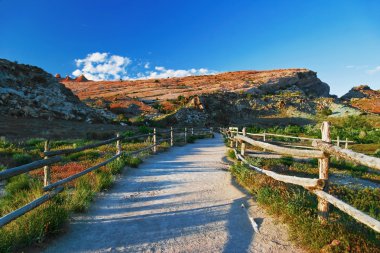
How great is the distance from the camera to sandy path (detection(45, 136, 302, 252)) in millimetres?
4906

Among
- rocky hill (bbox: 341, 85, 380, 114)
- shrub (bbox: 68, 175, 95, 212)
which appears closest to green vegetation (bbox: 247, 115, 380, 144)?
rocky hill (bbox: 341, 85, 380, 114)

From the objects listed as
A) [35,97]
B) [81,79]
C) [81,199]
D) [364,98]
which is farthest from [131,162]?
[81,79]

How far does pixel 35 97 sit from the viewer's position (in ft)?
119

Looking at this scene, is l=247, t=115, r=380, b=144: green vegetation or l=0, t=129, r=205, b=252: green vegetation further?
l=247, t=115, r=380, b=144: green vegetation

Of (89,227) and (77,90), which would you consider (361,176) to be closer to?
(89,227)

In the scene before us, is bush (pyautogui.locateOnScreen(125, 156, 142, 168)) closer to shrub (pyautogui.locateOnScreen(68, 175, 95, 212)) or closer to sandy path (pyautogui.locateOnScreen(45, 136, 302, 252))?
sandy path (pyautogui.locateOnScreen(45, 136, 302, 252))

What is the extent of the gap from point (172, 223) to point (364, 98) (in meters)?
95.9

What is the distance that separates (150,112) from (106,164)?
4228 cm

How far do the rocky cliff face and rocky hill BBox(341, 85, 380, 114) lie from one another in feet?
195

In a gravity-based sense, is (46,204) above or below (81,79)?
below

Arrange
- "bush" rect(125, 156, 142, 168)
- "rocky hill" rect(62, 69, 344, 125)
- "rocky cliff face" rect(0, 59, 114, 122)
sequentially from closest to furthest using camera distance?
"bush" rect(125, 156, 142, 168) → "rocky cliff face" rect(0, 59, 114, 122) → "rocky hill" rect(62, 69, 344, 125)

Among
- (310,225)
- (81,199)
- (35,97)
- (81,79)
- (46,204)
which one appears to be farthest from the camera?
(81,79)

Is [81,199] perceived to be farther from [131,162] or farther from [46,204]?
[131,162]

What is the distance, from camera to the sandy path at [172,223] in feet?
16.1
